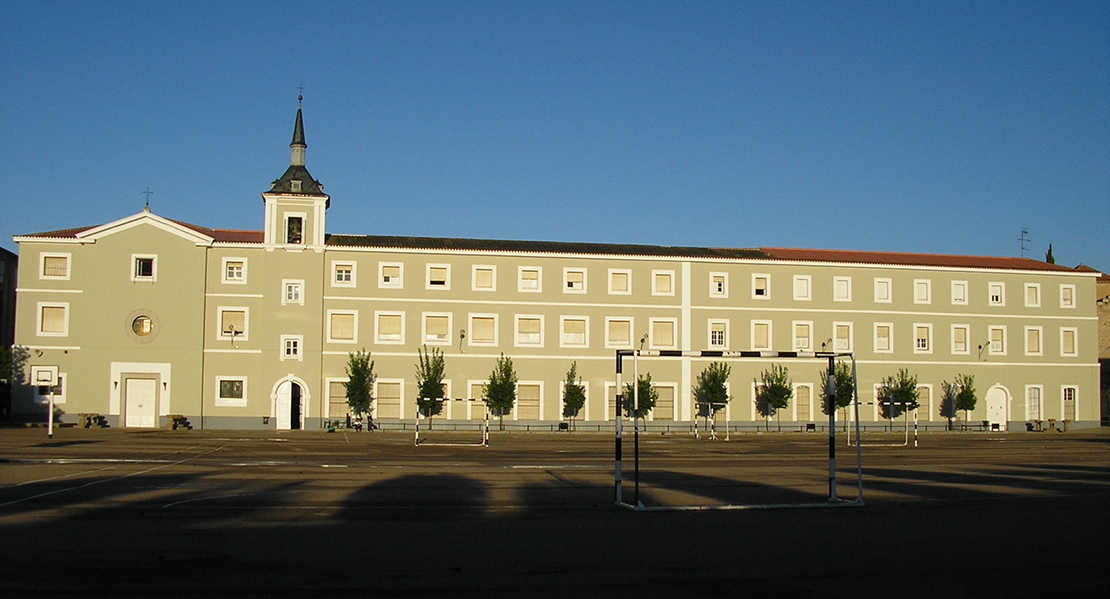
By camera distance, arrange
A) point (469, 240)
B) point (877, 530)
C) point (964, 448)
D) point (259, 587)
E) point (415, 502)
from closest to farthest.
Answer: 1. point (259, 587)
2. point (877, 530)
3. point (415, 502)
4. point (964, 448)
5. point (469, 240)

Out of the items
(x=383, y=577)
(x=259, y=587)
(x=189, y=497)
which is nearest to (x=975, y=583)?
(x=383, y=577)

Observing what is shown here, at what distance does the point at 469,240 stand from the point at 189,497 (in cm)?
4059

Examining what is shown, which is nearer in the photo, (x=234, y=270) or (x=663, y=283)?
A: (x=234, y=270)

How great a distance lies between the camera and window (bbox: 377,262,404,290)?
176 ft

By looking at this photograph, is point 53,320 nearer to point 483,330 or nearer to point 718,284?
point 483,330

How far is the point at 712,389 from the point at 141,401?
3206 centimetres

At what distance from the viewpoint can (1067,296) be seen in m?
62.1

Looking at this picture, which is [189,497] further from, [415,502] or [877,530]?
[877,530]

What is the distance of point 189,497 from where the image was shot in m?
18.6

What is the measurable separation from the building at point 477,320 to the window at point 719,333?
0.31 feet

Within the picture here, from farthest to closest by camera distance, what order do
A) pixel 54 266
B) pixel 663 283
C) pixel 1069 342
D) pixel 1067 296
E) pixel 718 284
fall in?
1. pixel 1067 296
2. pixel 1069 342
3. pixel 718 284
4. pixel 663 283
5. pixel 54 266

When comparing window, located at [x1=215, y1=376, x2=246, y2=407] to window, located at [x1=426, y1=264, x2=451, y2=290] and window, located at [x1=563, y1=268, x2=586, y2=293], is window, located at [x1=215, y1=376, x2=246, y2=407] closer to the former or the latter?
window, located at [x1=426, y1=264, x2=451, y2=290]

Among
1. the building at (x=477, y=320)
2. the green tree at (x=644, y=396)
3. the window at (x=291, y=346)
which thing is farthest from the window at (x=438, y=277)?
the green tree at (x=644, y=396)

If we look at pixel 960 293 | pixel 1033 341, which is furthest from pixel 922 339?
pixel 1033 341
